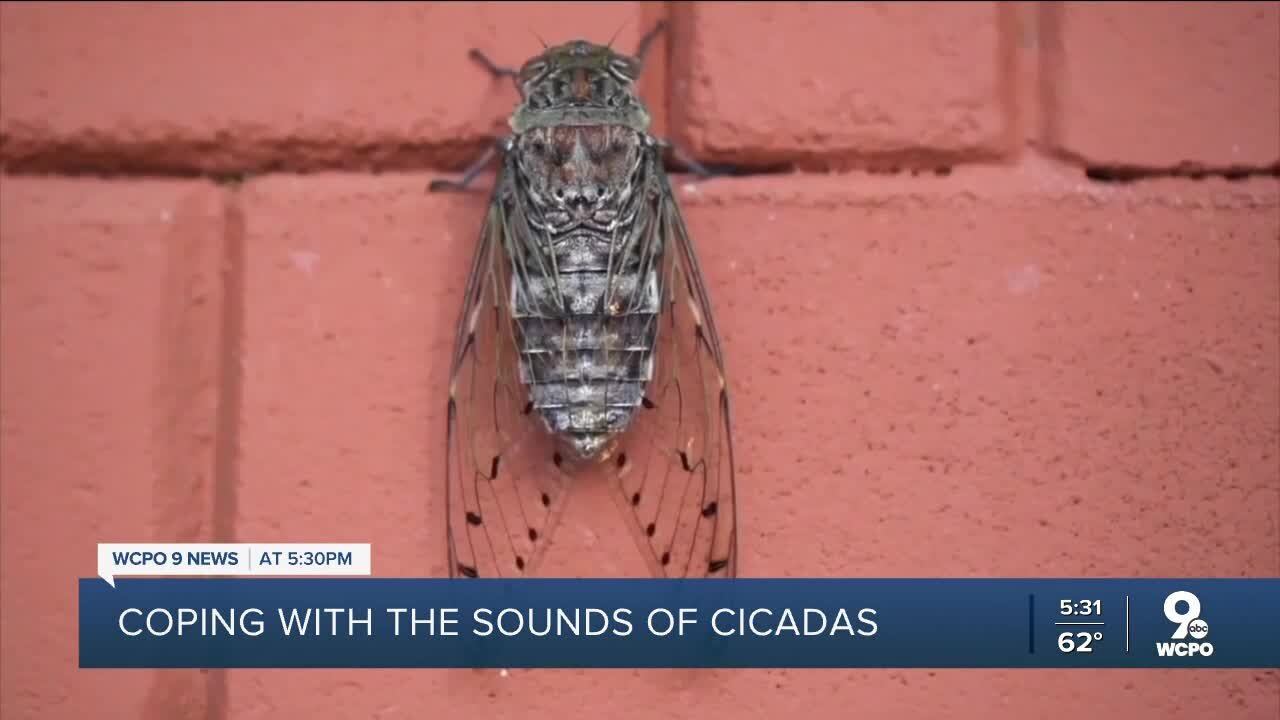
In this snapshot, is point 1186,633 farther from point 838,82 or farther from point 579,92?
point 579,92

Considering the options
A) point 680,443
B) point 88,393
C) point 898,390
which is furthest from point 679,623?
point 88,393

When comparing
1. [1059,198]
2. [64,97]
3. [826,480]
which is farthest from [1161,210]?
[64,97]

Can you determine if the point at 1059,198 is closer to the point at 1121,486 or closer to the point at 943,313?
the point at 943,313

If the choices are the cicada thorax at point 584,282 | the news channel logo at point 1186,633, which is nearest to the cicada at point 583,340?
the cicada thorax at point 584,282

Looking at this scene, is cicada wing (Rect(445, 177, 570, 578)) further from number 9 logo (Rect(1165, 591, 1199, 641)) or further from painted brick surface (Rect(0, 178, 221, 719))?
number 9 logo (Rect(1165, 591, 1199, 641))

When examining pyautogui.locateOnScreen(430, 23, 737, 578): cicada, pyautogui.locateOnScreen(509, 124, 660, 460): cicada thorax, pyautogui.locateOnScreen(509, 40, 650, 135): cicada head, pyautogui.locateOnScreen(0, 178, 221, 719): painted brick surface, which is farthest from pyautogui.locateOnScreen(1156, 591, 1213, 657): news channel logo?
pyautogui.locateOnScreen(0, 178, 221, 719): painted brick surface

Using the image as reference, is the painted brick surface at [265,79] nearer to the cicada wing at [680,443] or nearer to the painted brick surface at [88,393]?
the painted brick surface at [88,393]
